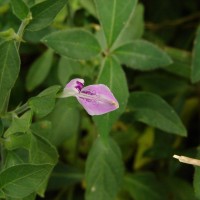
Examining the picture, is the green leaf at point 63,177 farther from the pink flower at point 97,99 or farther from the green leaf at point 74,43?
the pink flower at point 97,99

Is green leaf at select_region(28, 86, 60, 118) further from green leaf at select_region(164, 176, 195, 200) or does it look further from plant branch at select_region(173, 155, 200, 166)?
green leaf at select_region(164, 176, 195, 200)

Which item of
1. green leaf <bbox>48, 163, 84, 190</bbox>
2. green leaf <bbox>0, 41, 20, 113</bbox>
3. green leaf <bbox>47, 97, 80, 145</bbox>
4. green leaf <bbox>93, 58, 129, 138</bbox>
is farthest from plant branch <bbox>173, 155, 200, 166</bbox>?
A: green leaf <bbox>48, 163, 84, 190</bbox>

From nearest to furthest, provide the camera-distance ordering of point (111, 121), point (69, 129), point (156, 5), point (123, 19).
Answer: point (111, 121), point (123, 19), point (69, 129), point (156, 5)

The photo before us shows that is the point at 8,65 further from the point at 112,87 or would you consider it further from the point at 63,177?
the point at 63,177

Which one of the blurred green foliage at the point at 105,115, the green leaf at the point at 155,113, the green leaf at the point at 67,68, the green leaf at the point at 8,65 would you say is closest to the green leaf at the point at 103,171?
the blurred green foliage at the point at 105,115

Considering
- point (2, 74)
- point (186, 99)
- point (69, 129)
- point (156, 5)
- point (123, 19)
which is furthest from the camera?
point (156, 5)

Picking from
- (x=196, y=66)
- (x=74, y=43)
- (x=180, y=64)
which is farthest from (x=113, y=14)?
(x=180, y=64)

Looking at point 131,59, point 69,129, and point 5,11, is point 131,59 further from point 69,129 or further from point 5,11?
point 5,11

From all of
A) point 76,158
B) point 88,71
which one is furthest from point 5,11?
point 76,158
